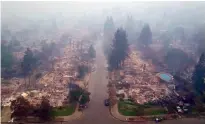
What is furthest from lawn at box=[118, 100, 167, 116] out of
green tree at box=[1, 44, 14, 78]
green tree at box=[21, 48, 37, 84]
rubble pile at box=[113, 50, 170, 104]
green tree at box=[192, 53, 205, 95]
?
green tree at box=[1, 44, 14, 78]

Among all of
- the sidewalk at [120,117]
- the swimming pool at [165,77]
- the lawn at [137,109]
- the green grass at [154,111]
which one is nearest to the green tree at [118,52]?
the swimming pool at [165,77]

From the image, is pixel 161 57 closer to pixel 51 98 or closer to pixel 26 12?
pixel 51 98

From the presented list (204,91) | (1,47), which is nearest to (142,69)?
(204,91)

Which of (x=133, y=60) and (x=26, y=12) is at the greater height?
(x=26, y=12)

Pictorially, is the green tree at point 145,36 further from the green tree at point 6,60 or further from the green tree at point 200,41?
the green tree at point 6,60

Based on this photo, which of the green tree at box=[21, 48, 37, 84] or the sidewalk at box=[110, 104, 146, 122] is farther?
the green tree at box=[21, 48, 37, 84]

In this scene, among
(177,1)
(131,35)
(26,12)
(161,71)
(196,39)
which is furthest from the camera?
(177,1)

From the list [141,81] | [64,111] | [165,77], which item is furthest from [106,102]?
[165,77]

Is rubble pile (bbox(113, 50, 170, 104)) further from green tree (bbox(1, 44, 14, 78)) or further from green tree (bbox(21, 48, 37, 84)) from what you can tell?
green tree (bbox(1, 44, 14, 78))
